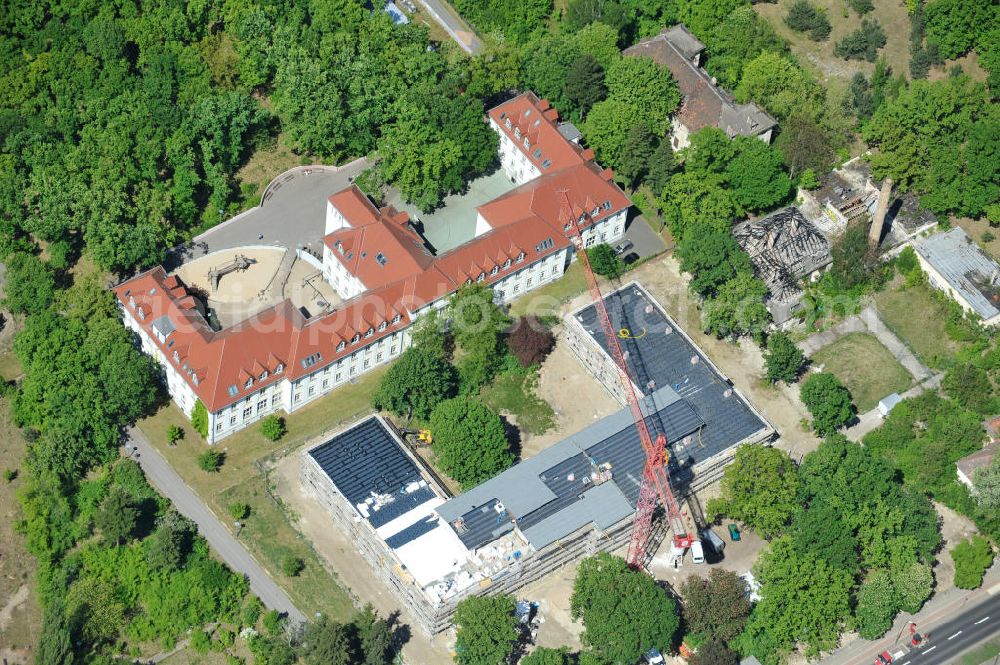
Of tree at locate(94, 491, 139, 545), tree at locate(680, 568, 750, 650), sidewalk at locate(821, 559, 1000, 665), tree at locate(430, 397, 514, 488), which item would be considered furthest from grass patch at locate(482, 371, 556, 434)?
tree at locate(94, 491, 139, 545)

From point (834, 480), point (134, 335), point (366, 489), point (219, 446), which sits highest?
point (134, 335)

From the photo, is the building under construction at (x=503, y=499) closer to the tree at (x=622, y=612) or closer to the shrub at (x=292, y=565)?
the shrub at (x=292, y=565)

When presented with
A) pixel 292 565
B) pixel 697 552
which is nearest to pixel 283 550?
pixel 292 565

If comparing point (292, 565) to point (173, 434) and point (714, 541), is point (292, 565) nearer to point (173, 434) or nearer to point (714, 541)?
point (173, 434)

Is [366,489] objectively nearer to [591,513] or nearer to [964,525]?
[591,513]

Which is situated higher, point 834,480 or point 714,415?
point 714,415

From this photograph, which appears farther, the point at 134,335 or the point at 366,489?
the point at 134,335

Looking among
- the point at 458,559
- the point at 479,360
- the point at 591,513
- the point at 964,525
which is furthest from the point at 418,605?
the point at 964,525
